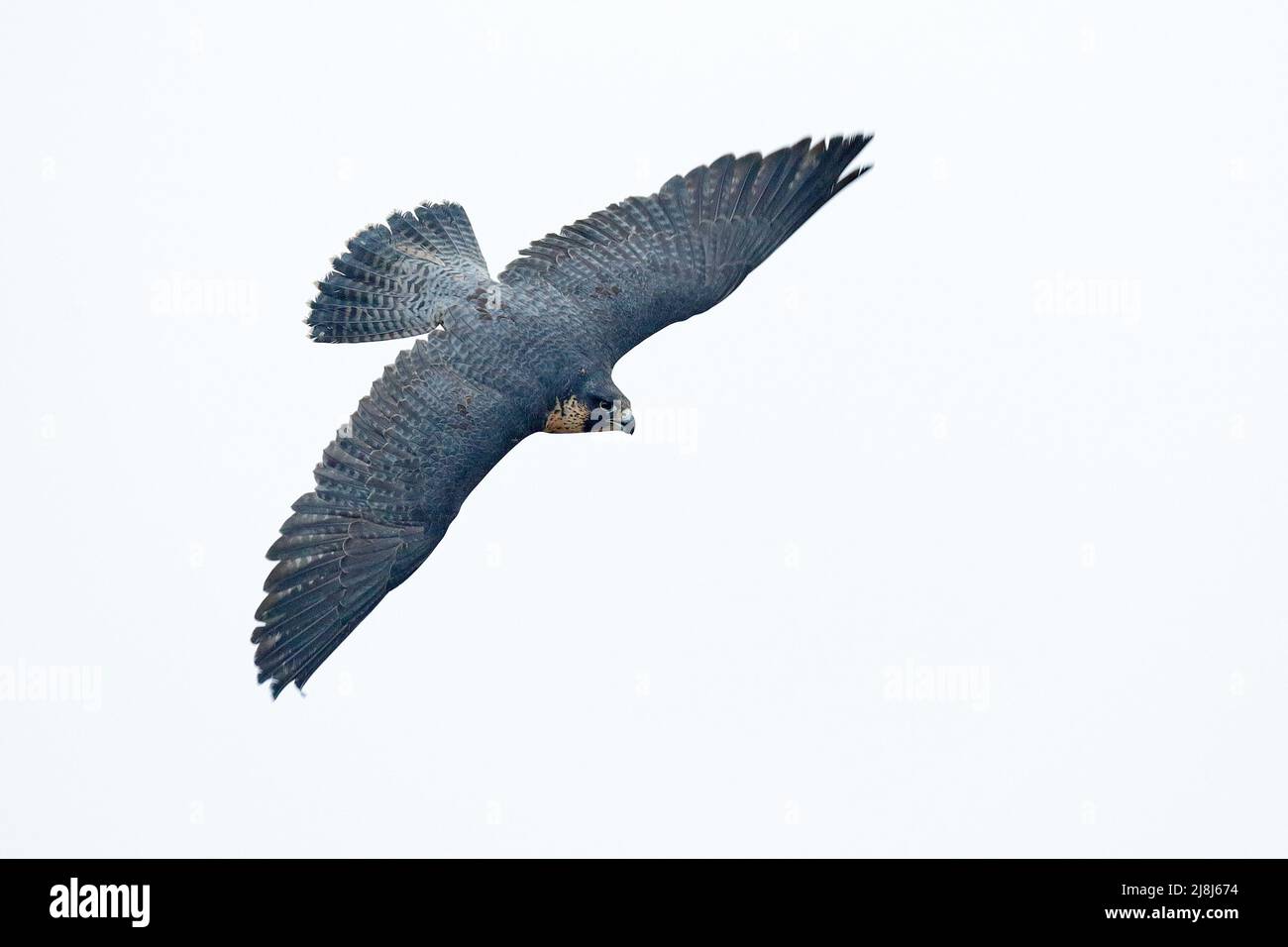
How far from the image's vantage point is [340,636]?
15.5 m

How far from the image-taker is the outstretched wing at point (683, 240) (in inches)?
666

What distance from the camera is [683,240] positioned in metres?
17.2

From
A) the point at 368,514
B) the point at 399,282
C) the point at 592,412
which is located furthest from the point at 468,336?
the point at 368,514

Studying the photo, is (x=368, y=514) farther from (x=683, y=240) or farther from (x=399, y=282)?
(x=683, y=240)

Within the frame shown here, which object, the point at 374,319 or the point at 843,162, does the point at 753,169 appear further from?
the point at 374,319

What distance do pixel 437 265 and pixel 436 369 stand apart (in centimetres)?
120

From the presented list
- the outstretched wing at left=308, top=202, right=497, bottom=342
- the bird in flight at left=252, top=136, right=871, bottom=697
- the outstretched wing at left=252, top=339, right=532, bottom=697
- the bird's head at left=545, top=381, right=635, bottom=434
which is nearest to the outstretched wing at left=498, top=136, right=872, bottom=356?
the bird in flight at left=252, top=136, right=871, bottom=697

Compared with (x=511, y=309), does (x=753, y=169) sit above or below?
above

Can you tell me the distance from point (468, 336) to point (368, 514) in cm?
177

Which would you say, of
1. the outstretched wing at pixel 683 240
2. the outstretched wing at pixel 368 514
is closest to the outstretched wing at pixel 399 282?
the outstretched wing at pixel 683 240

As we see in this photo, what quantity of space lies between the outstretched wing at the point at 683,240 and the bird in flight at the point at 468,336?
12 millimetres

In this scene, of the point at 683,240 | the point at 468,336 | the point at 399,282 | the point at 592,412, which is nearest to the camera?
the point at 468,336

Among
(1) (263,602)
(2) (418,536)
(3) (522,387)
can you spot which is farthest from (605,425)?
(1) (263,602)

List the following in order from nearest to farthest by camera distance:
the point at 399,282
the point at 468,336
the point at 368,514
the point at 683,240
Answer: the point at 368,514 → the point at 468,336 → the point at 399,282 → the point at 683,240
